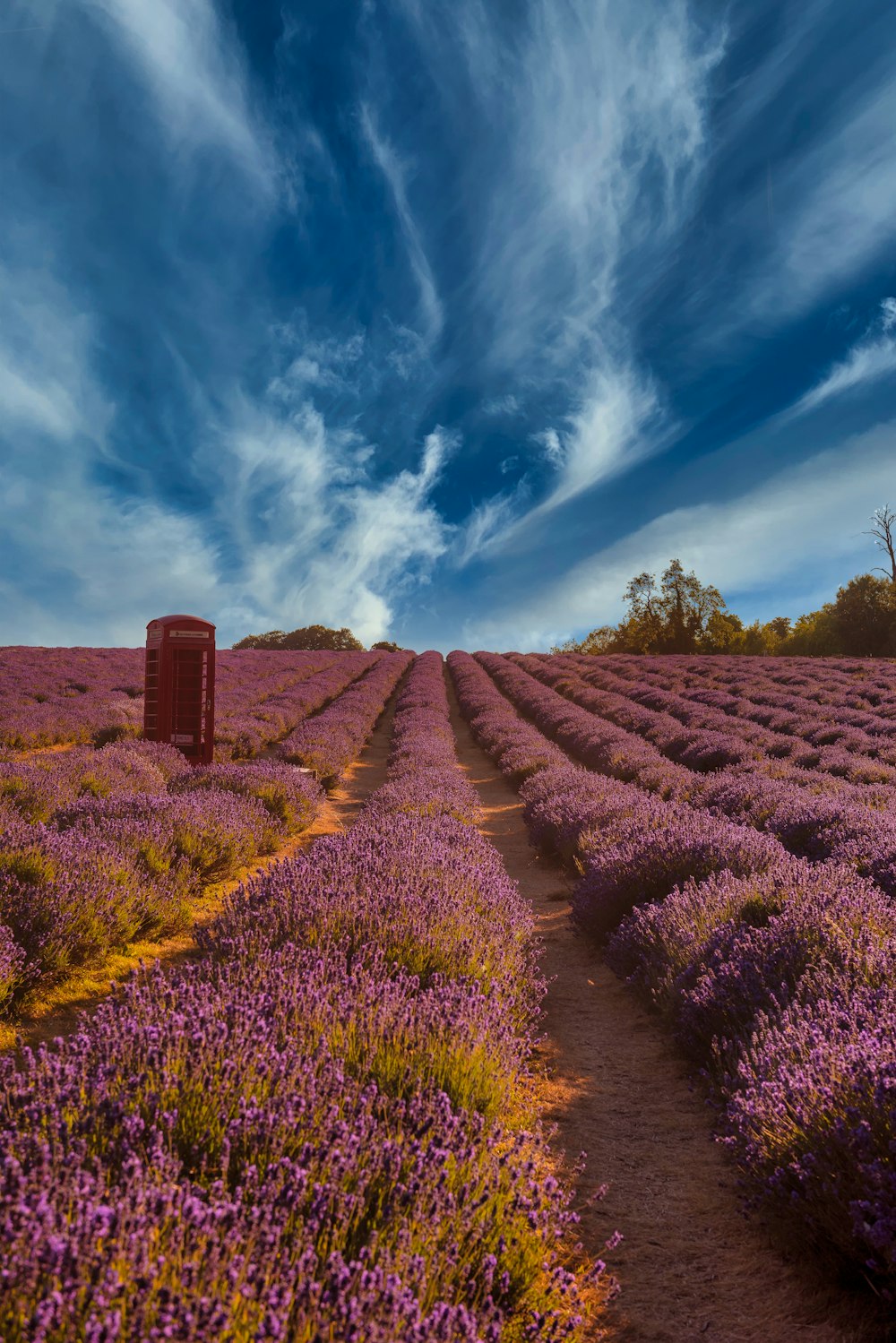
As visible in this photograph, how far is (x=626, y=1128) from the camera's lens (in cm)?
283

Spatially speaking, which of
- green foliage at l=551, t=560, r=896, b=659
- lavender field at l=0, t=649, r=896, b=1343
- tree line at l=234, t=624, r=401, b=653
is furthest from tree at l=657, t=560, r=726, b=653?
lavender field at l=0, t=649, r=896, b=1343

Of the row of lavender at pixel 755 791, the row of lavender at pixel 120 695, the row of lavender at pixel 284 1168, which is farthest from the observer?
the row of lavender at pixel 120 695

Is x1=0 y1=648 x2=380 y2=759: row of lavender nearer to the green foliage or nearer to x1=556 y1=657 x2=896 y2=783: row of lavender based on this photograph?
x1=556 y1=657 x2=896 y2=783: row of lavender

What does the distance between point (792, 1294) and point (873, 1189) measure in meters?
0.41

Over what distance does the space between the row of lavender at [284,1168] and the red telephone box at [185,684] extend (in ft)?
23.3

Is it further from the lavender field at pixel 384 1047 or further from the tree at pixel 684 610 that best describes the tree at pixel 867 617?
the lavender field at pixel 384 1047

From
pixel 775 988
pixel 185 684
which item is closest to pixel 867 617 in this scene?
pixel 185 684

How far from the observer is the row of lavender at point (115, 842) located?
3.81 metres

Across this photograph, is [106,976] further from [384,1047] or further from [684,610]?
[684,610]

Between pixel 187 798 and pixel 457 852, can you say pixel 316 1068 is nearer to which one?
pixel 457 852

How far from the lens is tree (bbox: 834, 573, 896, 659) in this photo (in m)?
35.5

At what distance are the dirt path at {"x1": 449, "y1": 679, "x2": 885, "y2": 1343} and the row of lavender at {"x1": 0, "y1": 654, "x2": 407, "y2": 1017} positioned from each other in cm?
252

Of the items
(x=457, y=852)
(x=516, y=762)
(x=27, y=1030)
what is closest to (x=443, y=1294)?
(x=27, y=1030)

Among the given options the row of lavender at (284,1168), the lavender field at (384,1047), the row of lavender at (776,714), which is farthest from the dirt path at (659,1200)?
the row of lavender at (776,714)
